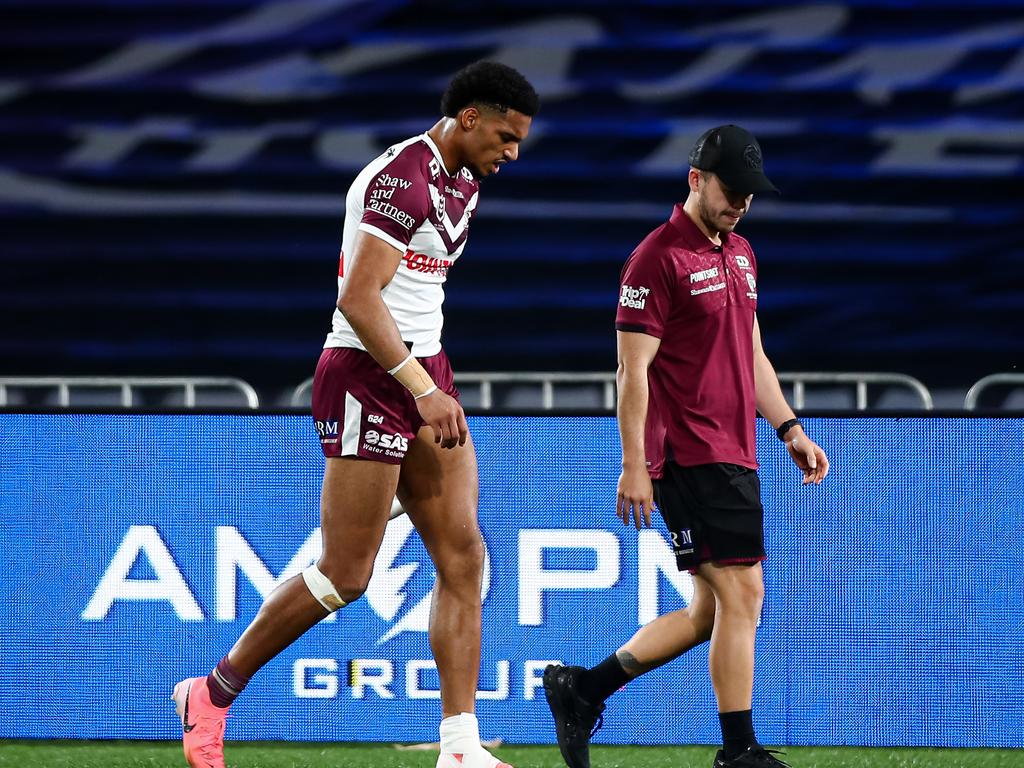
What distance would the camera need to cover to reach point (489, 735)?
4488mm

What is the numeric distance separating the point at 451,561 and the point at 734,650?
2.34 feet

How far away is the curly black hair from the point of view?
349 cm

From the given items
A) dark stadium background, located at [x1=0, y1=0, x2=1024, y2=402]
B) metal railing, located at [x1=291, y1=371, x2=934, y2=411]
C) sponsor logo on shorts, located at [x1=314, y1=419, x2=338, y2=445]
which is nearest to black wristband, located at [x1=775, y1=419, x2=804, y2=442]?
sponsor logo on shorts, located at [x1=314, y1=419, x2=338, y2=445]

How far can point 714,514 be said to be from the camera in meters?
3.68

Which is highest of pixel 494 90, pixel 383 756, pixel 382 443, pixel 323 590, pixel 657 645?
pixel 494 90

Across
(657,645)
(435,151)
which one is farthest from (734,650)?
(435,151)

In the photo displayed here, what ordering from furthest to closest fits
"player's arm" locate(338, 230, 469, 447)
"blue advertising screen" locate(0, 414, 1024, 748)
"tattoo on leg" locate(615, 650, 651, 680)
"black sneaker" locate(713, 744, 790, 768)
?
"blue advertising screen" locate(0, 414, 1024, 748) < "tattoo on leg" locate(615, 650, 651, 680) < "black sneaker" locate(713, 744, 790, 768) < "player's arm" locate(338, 230, 469, 447)

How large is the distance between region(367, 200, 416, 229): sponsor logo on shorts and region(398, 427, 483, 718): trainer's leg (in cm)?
52

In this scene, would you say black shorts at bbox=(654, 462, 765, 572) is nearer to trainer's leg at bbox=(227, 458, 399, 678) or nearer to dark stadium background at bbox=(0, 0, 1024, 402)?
trainer's leg at bbox=(227, 458, 399, 678)

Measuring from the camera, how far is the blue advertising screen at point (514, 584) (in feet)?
14.6

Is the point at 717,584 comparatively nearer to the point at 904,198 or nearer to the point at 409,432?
the point at 409,432

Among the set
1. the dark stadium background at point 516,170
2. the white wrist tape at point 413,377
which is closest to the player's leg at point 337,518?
the white wrist tape at point 413,377

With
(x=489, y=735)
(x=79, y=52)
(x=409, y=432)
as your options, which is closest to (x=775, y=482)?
(x=489, y=735)

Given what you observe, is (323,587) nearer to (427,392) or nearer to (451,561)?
(451,561)
